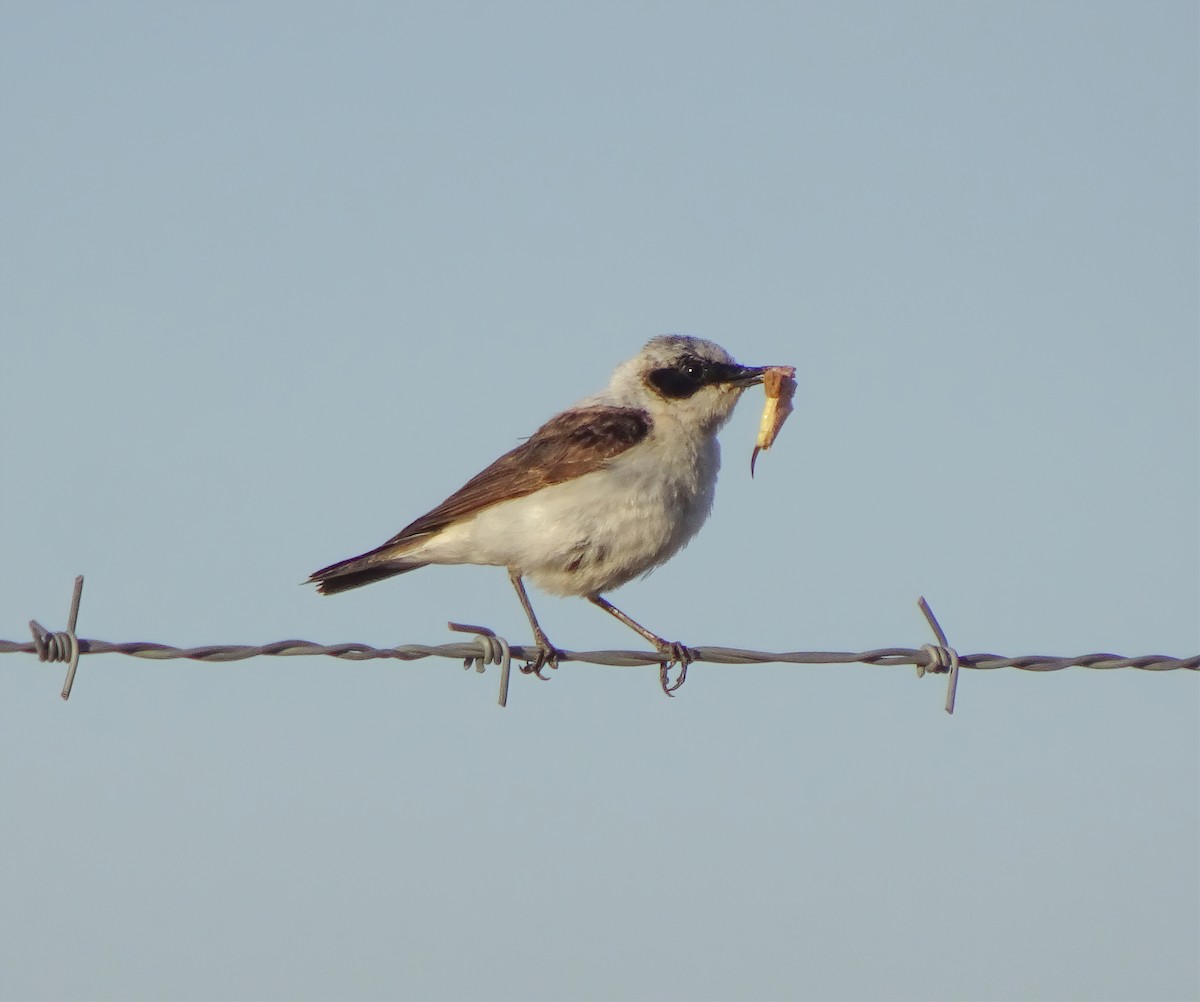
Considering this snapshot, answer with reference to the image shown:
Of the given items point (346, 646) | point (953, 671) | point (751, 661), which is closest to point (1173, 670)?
point (953, 671)

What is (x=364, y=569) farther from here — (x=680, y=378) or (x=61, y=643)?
(x=61, y=643)

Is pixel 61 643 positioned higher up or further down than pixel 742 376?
further down

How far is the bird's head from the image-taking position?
8922 mm

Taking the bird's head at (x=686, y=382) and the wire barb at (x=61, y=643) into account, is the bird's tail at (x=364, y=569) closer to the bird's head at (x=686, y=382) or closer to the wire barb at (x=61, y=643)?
the bird's head at (x=686, y=382)

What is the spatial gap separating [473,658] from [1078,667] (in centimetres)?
243

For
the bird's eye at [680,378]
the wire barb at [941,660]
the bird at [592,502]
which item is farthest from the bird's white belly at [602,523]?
the wire barb at [941,660]

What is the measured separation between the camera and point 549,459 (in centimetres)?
855

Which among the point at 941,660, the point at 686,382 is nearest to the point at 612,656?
the point at 941,660

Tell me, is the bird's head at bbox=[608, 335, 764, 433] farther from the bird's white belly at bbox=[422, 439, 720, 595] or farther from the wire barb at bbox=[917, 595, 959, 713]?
the wire barb at bbox=[917, 595, 959, 713]

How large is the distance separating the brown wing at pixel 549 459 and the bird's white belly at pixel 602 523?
72 mm

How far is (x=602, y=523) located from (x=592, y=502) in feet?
0.41

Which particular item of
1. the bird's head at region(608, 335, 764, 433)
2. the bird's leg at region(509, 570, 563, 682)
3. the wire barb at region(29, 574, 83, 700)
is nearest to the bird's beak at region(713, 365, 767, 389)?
the bird's head at region(608, 335, 764, 433)

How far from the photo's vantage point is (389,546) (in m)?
8.79

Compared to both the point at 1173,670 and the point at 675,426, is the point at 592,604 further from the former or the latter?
the point at 1173,670
